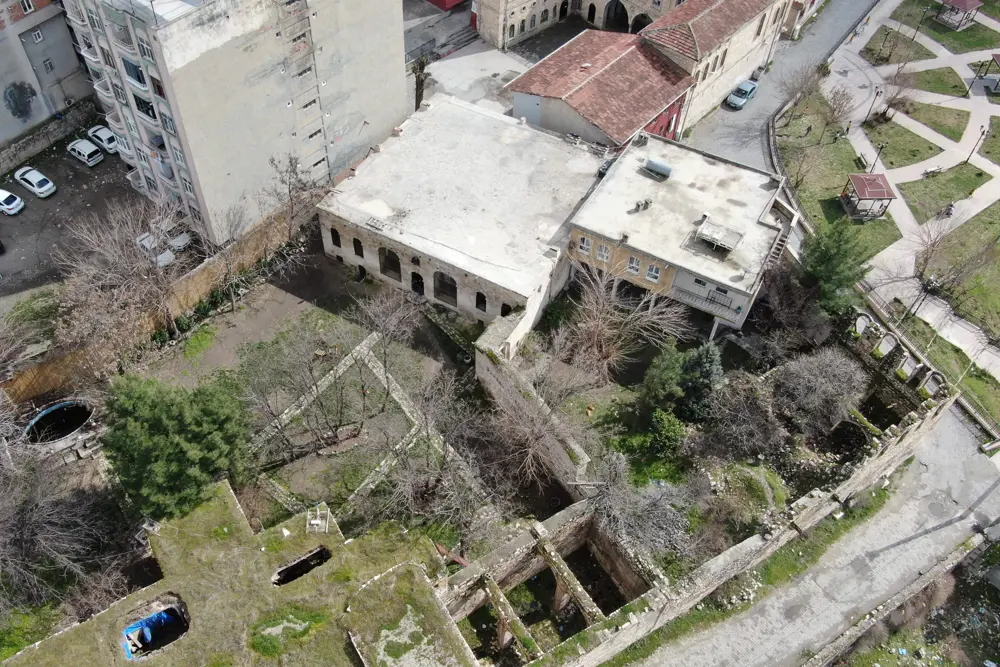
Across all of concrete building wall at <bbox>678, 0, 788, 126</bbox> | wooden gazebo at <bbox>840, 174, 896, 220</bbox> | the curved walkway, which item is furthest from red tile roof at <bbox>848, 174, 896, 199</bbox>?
concrete building wall at <bbox>678, 0, 788, 126</bbox>

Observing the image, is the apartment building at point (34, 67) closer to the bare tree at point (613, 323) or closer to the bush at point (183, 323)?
the bush at point (183, 323)

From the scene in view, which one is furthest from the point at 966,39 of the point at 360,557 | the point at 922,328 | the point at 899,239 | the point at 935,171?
the point at 360,557

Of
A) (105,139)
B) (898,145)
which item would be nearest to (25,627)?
(105,139)

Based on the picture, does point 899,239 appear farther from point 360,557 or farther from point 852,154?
point 360,557

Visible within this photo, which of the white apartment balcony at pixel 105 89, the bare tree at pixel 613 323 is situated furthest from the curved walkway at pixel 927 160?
the white apartment balcony at pixel 105 89

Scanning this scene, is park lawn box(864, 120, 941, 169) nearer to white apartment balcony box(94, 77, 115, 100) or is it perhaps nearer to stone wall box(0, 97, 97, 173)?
white apartment balcony box(94, 77, 115, 100)
